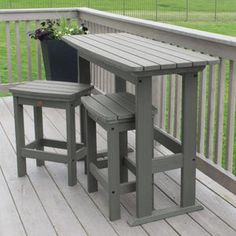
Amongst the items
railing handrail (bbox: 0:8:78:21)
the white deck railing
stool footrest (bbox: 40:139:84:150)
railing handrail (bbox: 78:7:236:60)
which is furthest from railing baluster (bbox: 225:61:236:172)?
railing handrail (bbox: 0:8:78:21)

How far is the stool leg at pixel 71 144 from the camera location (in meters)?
3.52

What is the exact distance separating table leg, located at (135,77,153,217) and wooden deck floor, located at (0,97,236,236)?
0.14m

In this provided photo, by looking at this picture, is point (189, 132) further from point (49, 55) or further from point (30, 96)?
point (49, 55)

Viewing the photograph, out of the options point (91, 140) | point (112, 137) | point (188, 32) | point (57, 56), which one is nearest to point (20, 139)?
point (91, 140)

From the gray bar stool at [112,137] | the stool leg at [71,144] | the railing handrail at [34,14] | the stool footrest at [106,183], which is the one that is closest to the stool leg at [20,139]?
the stool leg at [71,144]

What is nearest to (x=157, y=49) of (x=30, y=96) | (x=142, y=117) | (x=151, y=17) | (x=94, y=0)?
(x=142, y=117)

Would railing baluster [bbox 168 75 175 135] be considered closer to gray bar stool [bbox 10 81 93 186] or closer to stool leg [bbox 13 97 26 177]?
gray bar stool [bbox 10 81 93 186]

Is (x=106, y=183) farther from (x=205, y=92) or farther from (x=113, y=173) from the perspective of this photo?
(x=205, y=92)

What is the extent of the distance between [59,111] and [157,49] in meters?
2.48

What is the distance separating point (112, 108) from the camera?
10.3 ft

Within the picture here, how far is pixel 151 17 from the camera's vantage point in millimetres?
20781

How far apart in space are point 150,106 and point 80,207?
33.1 inches

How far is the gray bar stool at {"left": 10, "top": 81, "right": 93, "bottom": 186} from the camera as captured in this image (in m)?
3.53

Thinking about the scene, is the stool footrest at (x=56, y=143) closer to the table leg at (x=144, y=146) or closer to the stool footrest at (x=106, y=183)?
the stool footrest at (x=106, y=183)
